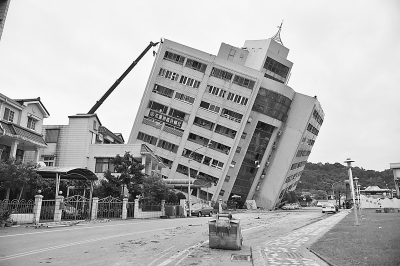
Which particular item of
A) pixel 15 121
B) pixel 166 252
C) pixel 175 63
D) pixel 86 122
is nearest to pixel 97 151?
pixel 86 122

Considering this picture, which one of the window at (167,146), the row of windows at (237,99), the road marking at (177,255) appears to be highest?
the row of windows at (237,99)

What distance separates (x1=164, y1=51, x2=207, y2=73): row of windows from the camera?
203 ft

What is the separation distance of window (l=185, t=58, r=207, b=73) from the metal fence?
4394 cm

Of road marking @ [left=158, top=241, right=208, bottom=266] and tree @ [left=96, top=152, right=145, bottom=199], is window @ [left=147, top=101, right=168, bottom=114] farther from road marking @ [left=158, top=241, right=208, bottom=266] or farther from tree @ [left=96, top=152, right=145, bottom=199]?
road marking @ [left=158, top=241, right=208, bottom=266]

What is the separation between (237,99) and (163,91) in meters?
14.8

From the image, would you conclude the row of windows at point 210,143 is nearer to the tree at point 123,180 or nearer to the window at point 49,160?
the window at point 49,160

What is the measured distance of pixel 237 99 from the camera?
60719mm

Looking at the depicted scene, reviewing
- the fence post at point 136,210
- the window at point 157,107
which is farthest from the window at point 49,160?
the window at point 157,107

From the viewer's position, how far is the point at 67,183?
100 feet

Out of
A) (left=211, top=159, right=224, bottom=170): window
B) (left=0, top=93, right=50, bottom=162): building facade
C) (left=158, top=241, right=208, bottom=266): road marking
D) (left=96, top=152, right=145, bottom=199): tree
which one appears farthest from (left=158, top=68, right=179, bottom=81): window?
(left=158, top=241, right=208, bottom=266): road marking

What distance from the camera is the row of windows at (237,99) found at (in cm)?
6049

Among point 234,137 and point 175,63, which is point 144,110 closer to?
point 175,63

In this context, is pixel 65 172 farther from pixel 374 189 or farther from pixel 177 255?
pixel 374 189

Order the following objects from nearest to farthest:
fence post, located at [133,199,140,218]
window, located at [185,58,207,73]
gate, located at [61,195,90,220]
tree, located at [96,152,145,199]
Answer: gate, located at [61,195,90,220] → fence post, located at [133,199,140,218] → tree, located at [96,152,145,199] → window, located at [185,58,207,73]
